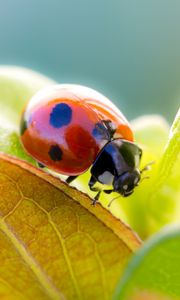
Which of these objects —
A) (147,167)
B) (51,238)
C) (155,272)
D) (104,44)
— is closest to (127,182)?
(147,167)

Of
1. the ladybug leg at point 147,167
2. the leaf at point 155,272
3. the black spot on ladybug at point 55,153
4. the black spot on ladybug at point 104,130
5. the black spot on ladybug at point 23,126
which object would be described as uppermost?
the leaf at point 155,272

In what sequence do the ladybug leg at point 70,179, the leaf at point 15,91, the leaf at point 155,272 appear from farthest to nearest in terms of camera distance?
the leaf at point 15,91 → the ladybug leg at point 70,179 → the leaf at point 155,272

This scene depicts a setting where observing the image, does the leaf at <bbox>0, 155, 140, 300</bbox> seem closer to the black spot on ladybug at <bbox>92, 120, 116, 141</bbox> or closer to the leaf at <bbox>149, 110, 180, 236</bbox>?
the leaf at <bbox>149, 110, 180, 236</bbox>

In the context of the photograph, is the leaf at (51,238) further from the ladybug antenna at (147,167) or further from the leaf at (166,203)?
the ladybug antenna at (147,167)

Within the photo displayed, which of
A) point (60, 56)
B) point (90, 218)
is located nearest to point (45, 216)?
point (90, 218)

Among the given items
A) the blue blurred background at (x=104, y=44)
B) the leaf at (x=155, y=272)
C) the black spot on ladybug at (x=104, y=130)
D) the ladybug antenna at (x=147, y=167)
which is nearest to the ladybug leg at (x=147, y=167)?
the ladybug antenna at (x=147, y=167)

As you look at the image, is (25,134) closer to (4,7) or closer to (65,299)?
(65,299)

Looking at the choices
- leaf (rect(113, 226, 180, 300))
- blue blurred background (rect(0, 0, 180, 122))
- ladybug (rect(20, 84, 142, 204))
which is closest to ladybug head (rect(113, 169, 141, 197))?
ladybug (rect(20, 84, 142, 204))

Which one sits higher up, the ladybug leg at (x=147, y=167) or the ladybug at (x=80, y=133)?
the ladybug leg at (x=147, y=167)
